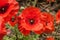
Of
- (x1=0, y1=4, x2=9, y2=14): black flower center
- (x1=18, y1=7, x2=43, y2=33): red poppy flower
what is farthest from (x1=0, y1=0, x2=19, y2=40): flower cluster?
(x1=18, y1=7, x2=43, y2=33): red poppy flower

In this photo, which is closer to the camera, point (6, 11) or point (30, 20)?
point (6, 11)

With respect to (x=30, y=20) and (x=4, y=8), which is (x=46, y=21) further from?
(x=4, y=8)

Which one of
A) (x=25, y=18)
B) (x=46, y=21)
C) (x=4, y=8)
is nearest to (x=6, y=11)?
(x=4, y=8)

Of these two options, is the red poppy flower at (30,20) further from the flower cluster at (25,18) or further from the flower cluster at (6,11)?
the flower cluster at (6,11)

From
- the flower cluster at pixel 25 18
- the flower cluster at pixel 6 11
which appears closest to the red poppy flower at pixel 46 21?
the flower cluster at pixel 25 18

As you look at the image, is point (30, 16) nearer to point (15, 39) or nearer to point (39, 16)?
point (39, 16)

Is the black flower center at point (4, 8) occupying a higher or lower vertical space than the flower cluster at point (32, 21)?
higher

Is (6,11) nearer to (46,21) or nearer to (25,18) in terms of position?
(25,18)

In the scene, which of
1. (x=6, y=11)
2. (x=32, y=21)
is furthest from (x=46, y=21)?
(x=6, y=11)

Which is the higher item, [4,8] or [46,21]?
[4,8]
